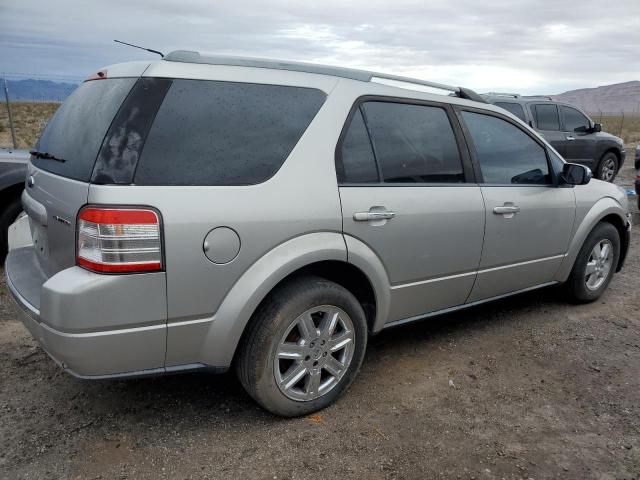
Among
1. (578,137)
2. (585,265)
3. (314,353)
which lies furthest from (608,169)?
(314,353)

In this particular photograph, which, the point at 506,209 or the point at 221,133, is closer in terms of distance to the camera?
the point at 221,133

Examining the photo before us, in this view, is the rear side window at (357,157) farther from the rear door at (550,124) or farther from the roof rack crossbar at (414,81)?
the rear door at (550,124)

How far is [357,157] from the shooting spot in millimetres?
3033

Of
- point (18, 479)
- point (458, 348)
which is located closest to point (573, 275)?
point (458, 348)

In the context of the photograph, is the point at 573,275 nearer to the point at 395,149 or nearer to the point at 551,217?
the point at 551,217

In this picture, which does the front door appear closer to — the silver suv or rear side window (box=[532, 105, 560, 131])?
the silver suv

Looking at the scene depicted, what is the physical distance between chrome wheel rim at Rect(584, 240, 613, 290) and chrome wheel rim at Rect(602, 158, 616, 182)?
26.8 ft

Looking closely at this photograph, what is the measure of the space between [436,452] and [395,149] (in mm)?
1642

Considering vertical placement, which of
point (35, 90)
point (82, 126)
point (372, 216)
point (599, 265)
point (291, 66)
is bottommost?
point (35, 90)

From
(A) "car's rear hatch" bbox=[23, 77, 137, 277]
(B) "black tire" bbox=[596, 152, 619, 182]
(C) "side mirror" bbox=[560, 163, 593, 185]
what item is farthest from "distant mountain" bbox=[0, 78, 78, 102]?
(B) "black tire" bbox=[596, 152, 619, 182]

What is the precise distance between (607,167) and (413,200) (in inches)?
426

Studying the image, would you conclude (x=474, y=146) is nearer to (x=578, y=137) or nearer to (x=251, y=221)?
(x=251, y=221)

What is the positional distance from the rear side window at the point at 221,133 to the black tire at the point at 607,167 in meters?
10.8

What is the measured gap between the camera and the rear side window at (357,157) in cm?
296
